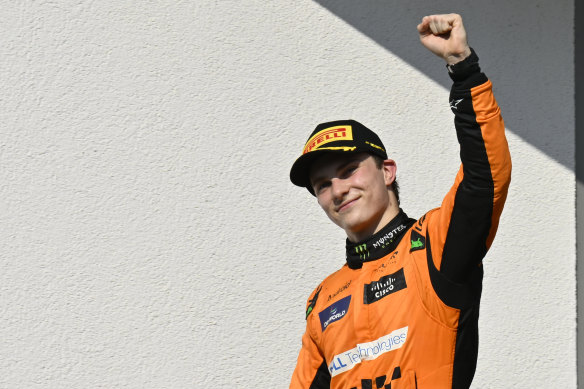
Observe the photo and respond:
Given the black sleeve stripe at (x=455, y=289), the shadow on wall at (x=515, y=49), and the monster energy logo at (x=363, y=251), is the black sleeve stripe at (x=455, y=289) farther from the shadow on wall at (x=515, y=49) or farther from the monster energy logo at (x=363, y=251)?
the shadow on wall at (x=515, y=49)

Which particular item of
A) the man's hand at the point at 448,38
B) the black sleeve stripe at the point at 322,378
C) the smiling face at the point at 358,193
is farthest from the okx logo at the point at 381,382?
the man's hand at the point at 448,38

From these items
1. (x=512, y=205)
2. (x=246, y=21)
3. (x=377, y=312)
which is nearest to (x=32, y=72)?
(x=246, y=21)

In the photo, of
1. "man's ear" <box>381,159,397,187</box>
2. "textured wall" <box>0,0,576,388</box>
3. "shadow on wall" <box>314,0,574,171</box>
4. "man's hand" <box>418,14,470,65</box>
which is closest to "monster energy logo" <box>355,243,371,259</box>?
"man's ear" <box>381,159,397,187</box>

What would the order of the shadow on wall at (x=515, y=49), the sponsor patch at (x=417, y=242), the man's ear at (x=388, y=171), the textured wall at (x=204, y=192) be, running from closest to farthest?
the sponsor patch at (x=417, y=242) → the man's ear at (x=388, y=171) → the textured wall at (x=204, y=192) → the shadow on wall at (x=515, y=49)

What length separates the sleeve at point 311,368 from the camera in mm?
2320

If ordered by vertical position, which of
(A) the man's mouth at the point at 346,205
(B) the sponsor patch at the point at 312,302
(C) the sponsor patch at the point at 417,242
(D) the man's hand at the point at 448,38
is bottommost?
(B) the sponsor patch at the point at 312,302

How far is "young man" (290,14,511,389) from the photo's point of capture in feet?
5.89

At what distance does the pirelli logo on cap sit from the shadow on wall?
1544mm

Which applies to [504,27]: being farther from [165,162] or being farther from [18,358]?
[18,358]

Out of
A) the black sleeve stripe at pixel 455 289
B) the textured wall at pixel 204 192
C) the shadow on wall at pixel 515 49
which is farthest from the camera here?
the shadow on wall at pixel 515 49

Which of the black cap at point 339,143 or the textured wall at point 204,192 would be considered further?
the textured wall at point 204,192

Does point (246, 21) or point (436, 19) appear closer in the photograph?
point (436, 19)

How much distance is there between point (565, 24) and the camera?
3859mm

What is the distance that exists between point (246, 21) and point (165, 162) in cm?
77
